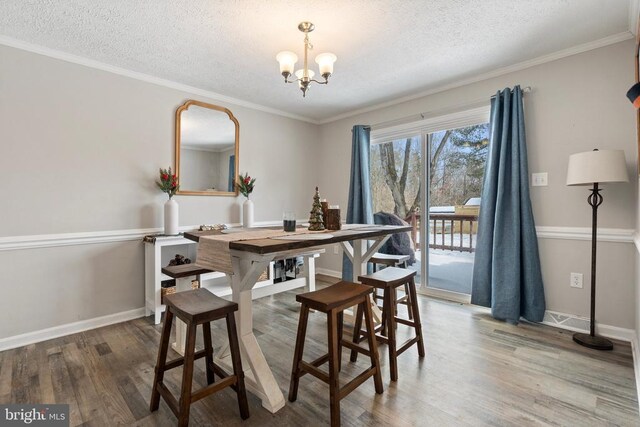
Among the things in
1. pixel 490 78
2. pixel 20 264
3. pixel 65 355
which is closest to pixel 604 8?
pixel 490 78

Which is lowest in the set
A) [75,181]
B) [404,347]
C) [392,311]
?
[404,347]

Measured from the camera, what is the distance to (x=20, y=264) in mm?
2406

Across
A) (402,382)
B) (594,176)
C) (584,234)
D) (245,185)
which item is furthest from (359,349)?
(245,185)

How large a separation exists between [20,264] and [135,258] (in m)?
0.81

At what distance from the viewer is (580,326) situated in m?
2.55

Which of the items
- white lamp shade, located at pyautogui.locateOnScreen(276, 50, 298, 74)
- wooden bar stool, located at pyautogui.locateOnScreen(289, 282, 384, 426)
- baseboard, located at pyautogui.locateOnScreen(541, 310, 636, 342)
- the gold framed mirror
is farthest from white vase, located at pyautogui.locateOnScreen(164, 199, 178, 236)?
baseboard, located at pyautogui.locateOnScreen(541, 310, 636, 342)

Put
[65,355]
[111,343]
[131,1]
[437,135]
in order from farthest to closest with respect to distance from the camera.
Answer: [437,135] < [111,343] < [65,355] < [131,1]

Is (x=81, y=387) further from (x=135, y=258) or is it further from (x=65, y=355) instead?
(x=135, y=258)

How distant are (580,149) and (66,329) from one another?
15.2 ft

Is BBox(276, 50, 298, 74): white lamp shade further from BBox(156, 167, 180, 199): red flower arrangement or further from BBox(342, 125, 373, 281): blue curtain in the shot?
BBox(342, 125, 373, 281): blue curtain

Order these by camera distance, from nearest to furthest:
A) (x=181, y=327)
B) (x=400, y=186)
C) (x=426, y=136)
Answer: (x=181, y=327)
(x=426, y=136)
(x=400, y=186)

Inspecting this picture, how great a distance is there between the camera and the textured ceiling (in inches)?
78.3

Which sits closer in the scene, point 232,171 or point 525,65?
point 525,65

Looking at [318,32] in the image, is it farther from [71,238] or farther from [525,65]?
[71,238]
